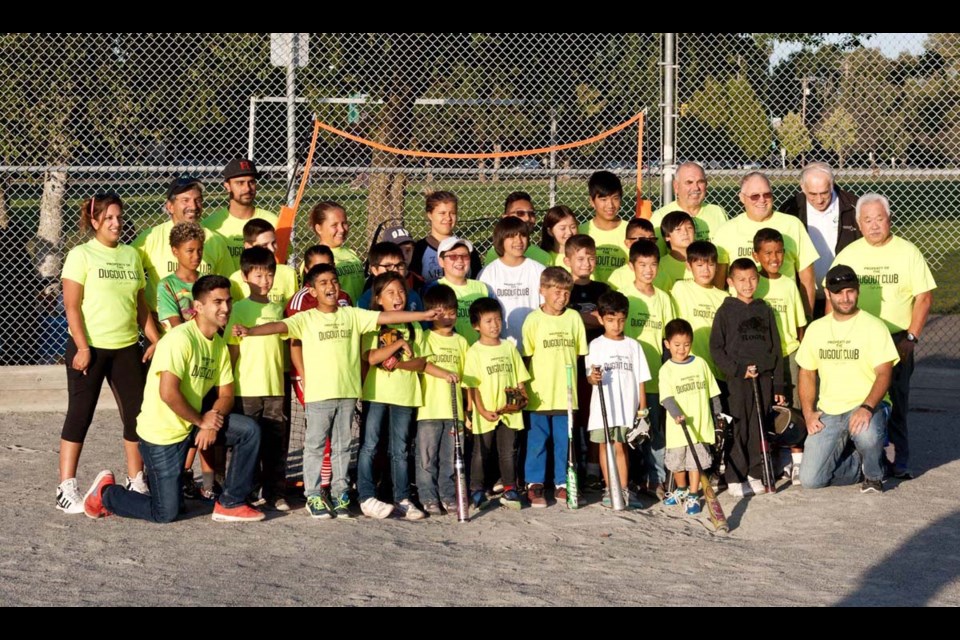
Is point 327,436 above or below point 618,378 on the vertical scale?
below

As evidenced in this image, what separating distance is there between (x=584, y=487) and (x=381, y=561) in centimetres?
212

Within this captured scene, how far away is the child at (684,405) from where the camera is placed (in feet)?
24.4

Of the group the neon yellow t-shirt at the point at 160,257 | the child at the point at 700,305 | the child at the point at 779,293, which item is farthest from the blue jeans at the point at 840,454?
the neon yellow t-shirt at the point at 160,257

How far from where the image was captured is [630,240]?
26.7 ft

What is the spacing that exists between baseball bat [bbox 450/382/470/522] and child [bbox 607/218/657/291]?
146 centimetres

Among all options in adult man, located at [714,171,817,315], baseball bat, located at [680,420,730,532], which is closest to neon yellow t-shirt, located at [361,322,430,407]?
baseball bat, located at [680,420,730,532]

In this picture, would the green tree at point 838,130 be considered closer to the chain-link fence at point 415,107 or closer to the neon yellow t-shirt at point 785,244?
the chain-link fence at point 415,107

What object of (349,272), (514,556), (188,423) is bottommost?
(514,556)

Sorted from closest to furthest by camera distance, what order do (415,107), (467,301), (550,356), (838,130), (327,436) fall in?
(327,436) < (550,356) < (467,301) < (415,107) < (838,130)

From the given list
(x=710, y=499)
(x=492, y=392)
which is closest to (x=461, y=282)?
(x=492, y=392)

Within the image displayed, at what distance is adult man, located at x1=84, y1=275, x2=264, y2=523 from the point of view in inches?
269

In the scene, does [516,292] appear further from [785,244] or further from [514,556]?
[514,556]

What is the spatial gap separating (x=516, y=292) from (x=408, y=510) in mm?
1605

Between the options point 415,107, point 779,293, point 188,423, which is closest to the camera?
point 188,423
